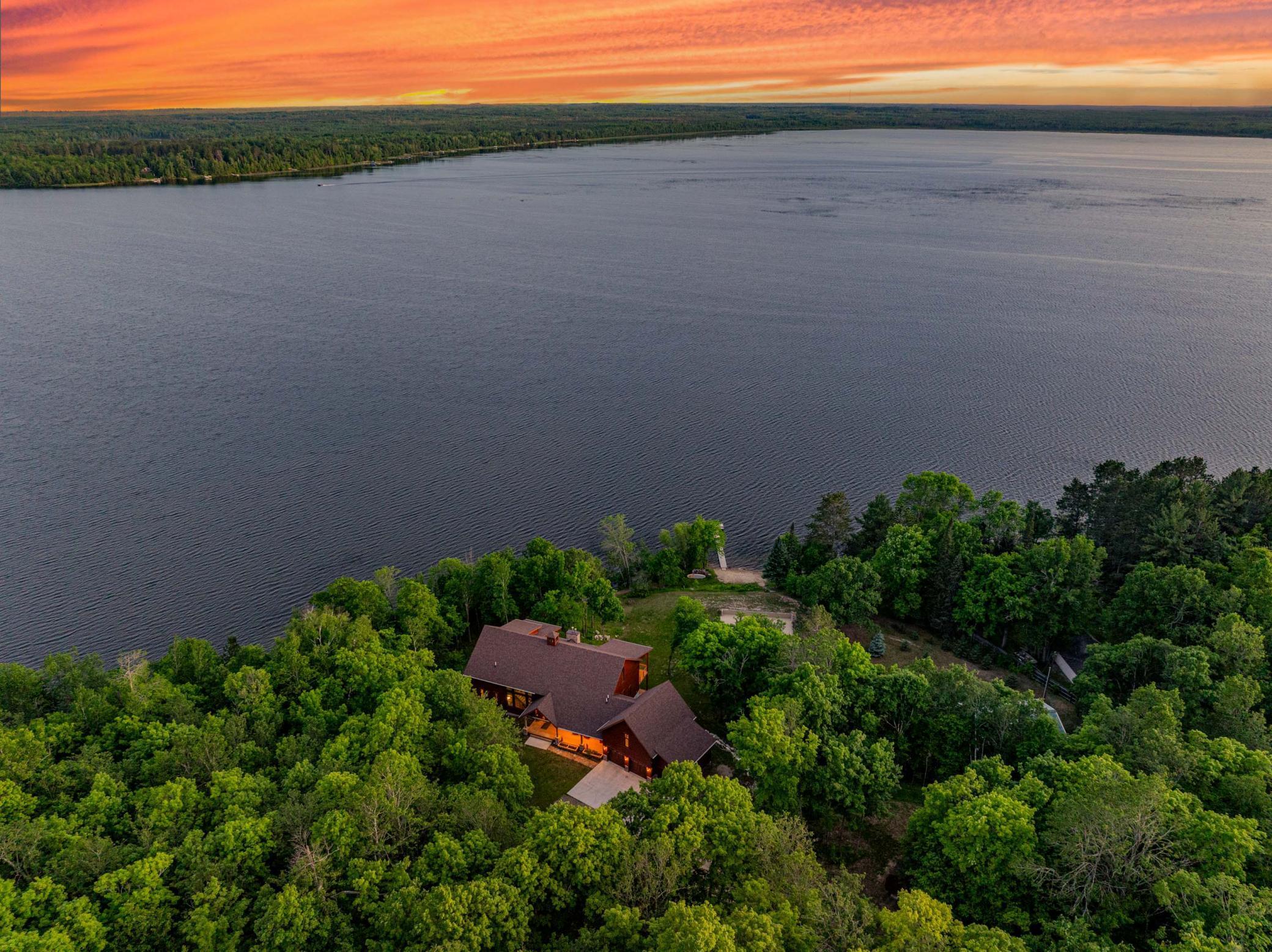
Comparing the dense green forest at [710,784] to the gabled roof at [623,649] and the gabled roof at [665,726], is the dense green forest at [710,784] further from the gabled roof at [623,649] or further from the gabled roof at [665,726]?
the gabled roof at [623,649]

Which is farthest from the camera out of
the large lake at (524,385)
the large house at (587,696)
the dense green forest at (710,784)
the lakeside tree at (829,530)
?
the large lake at (524,385)

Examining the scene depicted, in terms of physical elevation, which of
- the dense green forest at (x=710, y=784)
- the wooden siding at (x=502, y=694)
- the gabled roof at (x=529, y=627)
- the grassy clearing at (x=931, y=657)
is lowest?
the grassy clearing at (x=931, y=657)

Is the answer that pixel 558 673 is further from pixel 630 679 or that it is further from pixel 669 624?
pixel 669 624

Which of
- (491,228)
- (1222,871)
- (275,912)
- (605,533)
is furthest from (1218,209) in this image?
(275,912)

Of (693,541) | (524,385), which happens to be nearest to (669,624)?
(693,541)

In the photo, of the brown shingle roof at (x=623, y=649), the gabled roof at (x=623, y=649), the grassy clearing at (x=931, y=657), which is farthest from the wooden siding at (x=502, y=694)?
the grassy clearing at (x=931, y=657)

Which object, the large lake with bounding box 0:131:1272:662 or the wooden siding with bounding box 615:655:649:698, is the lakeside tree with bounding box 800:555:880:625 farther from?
the wooden siding with bounding box 615:655:649:698

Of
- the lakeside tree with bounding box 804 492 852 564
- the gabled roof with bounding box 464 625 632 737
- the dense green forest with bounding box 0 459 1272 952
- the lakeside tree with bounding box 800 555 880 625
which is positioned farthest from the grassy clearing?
the gabled roof with bounding box 464 625 632 737
